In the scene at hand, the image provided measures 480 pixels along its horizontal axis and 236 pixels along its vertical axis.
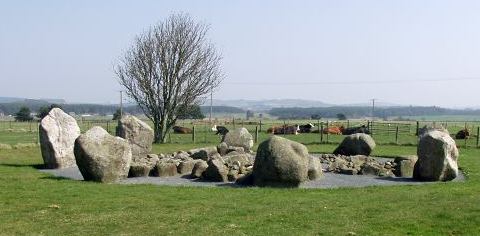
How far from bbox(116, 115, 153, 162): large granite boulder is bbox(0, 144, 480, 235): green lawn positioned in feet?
25.1

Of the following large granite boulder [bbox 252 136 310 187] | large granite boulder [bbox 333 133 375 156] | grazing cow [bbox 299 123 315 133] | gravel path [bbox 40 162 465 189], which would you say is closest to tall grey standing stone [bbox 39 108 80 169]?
gravel path [bbox 40 162 465 189]

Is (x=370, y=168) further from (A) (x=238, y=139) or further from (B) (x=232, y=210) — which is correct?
(B) (x=232, y=210)

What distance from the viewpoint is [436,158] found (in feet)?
70.3

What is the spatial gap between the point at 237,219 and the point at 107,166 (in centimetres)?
835

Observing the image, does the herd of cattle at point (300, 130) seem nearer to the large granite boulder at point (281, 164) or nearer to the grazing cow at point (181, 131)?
the grazing cow at point (181, 131)

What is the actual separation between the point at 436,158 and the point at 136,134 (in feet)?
42.3

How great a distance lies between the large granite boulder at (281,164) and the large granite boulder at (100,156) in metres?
4.61

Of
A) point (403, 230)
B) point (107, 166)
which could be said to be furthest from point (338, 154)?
point (403, 230)

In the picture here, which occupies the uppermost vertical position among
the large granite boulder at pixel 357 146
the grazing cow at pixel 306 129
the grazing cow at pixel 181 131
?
the large granite boulder at pixel 357 146

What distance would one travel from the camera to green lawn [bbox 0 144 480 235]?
11.9 m

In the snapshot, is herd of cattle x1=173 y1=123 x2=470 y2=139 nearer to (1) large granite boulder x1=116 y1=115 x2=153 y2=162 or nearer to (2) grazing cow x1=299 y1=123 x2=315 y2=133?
(2) grazing cow x1=299 y1=123 x2=315 y2=133

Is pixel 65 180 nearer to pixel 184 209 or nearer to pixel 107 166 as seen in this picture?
pixel 107 166

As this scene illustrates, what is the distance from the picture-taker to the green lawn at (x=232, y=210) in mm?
11930

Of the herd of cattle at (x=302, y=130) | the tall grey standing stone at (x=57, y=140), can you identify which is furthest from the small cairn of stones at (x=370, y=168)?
the herd of cattle at (x=302, y=130)
